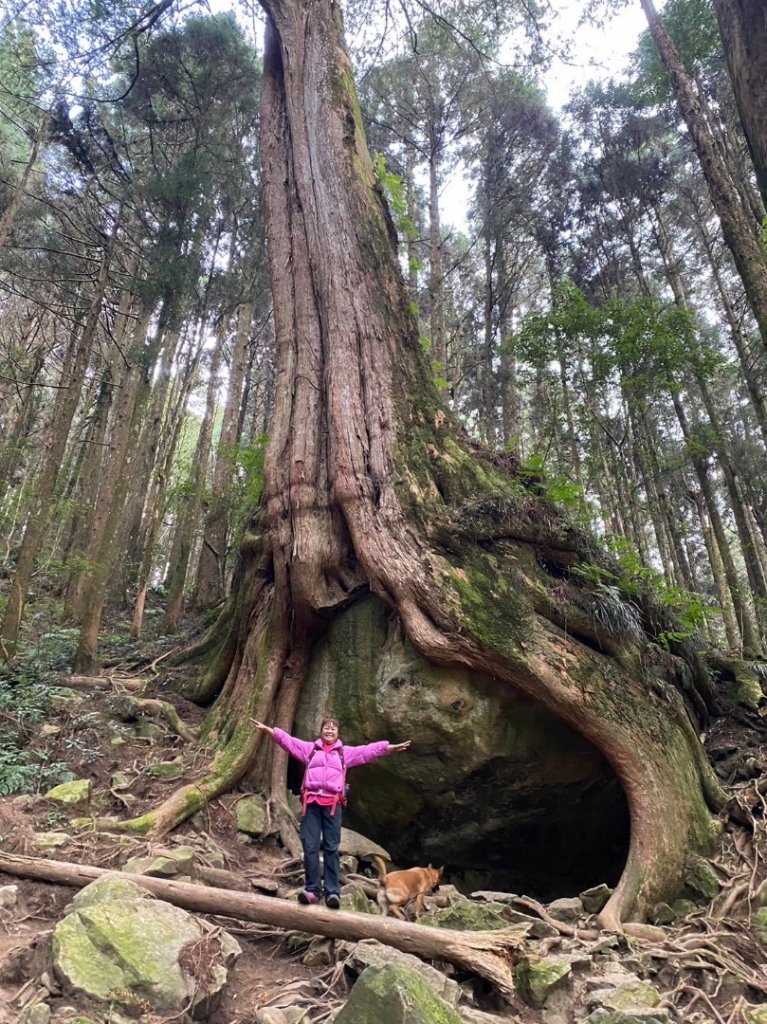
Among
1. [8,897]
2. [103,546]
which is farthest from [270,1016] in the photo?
[103,546]

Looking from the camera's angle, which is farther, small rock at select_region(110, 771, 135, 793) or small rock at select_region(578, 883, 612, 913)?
small rock at select_region(110, 771, 135, 793)

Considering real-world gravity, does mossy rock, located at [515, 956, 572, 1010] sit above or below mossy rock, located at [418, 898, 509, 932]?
below

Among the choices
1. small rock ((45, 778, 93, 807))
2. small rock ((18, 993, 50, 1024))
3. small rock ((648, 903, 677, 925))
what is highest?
small rock ((45, 778, 93, 807))

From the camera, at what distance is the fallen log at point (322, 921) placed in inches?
122

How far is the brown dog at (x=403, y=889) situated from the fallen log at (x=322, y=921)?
0.96 metres

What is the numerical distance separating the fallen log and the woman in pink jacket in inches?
8.8

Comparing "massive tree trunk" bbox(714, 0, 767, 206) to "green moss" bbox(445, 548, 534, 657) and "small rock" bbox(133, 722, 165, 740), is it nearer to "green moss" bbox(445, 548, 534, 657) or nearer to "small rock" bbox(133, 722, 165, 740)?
"green moss" bbox(445, 548, 534, 657)

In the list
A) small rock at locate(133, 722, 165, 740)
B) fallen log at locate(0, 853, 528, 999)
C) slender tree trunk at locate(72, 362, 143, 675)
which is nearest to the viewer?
fallen log at locate(0, 853, 528, 999)

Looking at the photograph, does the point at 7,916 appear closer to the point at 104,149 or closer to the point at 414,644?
the point at 414,644

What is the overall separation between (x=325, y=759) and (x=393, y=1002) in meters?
1.86

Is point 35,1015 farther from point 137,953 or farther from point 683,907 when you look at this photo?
point 683,907

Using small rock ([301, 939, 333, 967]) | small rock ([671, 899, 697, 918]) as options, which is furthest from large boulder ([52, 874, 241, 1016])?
small rock ([671, 899, 697, 918])

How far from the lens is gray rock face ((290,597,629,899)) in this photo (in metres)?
5.41

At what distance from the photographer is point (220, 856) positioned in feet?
14.0
